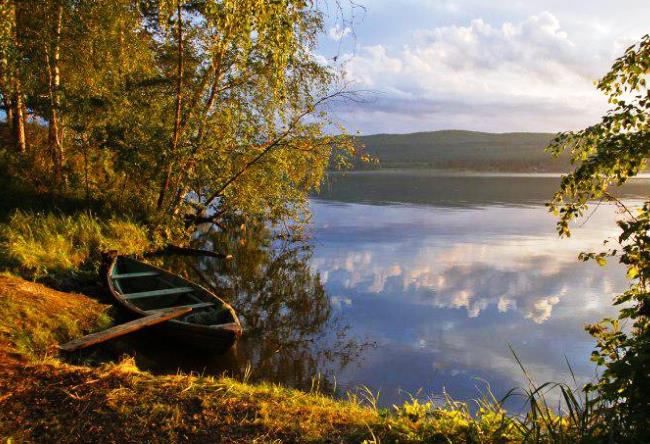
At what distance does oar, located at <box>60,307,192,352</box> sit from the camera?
6.59 meters

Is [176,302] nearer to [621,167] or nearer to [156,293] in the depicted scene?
[156,293]

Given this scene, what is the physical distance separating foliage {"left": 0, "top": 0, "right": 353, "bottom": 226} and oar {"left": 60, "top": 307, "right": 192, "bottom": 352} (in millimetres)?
6349

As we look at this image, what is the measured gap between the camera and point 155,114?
575 inches

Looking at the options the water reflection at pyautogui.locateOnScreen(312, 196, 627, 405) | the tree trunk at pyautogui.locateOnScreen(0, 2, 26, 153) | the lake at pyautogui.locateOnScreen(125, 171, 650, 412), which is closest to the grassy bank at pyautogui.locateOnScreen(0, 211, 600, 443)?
the lake at pyautogui.locateOnScreen(125, 171, 650, 412)

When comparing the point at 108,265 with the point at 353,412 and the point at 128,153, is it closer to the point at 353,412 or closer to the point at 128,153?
the point at 128,153

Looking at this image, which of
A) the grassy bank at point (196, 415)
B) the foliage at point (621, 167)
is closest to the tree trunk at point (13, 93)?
the grassy bank at point (196, 415)

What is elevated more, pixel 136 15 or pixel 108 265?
pixel 136 15

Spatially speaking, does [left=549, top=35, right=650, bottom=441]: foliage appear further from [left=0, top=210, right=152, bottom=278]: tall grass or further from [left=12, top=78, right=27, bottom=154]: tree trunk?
[left=12, top=78, right=27, bottom=154]: tree trunk

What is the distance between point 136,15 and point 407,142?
513ft

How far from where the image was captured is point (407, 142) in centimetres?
16500

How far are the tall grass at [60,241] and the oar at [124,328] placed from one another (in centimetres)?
299

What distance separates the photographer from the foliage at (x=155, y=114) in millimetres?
13656

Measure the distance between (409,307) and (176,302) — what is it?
18.0ft

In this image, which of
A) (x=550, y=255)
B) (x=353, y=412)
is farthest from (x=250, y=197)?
(x=353, y=412)
